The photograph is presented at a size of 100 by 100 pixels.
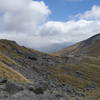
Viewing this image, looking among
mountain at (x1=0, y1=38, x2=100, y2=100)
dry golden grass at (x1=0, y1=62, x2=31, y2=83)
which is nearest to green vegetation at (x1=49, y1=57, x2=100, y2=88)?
mountain at (x1=0, y1=38, x2=100, y2=100)

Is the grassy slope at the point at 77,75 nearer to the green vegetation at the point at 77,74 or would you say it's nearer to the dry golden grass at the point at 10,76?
the green vegetation at the point at 77,74

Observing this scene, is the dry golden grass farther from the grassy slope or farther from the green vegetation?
the green vegetation

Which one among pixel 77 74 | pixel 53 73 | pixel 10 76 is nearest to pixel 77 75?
pixel 77 74

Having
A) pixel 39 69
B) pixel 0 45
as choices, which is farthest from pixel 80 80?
pixel 0 45

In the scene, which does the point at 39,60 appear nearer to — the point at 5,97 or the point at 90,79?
the point at 90,79

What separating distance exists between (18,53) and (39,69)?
40.6 m

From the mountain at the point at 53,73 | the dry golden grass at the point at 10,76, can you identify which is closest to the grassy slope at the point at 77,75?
the mountain at the point at 53,73

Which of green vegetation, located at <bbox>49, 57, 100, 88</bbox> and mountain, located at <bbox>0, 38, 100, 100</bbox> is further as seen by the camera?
green vegetation, located at <bbox>49, 57, 100, 88</bbox>

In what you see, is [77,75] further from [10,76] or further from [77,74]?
[10,76]

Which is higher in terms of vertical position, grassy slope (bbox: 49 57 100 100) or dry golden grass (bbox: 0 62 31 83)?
dry golden grass (bbox: 0 62 31 83)

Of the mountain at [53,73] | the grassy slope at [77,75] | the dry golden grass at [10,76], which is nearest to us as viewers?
the dry golden grass at [10,76]

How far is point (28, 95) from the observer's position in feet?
115

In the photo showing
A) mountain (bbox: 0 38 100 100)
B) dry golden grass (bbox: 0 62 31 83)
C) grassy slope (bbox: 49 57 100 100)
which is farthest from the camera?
grassy slope (bbox: 49 57 100 100)

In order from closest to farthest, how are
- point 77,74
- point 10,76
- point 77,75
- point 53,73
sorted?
point 10,76 → point 53,73 → point 77,75 → point 77,74
